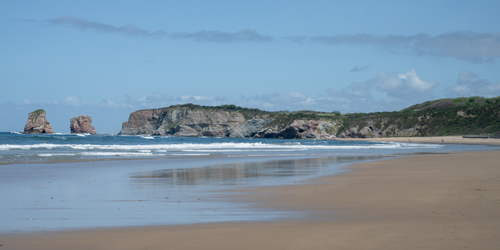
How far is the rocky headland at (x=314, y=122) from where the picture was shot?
300 feet

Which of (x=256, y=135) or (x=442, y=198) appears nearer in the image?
(x=442, y=198)

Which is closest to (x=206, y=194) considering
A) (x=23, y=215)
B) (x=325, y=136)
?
(x=23, y=215)

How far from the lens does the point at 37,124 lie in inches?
4048

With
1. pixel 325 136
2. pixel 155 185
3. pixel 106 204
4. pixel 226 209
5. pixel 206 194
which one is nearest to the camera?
pixel 226 209

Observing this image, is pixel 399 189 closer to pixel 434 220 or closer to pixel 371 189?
pixel 371 189

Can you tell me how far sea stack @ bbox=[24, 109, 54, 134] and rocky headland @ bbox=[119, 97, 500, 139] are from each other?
3225 cm

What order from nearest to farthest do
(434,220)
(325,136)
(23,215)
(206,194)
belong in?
(434,220)
(23,215)
(206,194)
(325,136)

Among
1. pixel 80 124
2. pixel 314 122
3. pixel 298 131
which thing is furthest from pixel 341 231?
pixel 80 124

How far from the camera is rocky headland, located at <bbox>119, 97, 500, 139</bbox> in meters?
91.5

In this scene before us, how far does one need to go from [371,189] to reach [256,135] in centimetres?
10052

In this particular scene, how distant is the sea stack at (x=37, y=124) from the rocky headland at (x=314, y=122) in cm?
3225

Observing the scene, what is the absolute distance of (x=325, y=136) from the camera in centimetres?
10425

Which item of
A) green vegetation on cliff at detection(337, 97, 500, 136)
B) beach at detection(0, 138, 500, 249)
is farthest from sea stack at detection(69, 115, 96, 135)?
beach at detection(0, 138, 500, 249)

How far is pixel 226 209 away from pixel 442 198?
4.48 m
